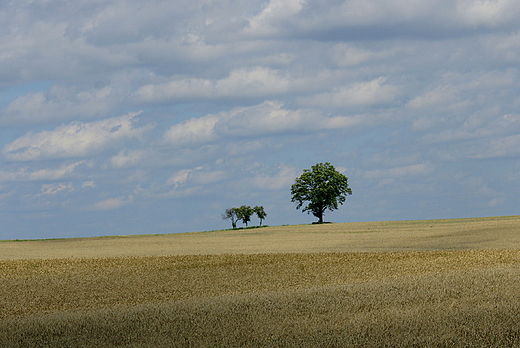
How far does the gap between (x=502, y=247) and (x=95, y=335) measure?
28404mm

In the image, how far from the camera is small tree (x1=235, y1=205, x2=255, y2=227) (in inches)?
4060

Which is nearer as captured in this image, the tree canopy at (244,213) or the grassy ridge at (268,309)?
the grassy ridge at (268,309)

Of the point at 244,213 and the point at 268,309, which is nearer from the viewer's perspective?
the point at 268,309

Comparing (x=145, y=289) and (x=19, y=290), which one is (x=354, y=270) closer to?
(x=145, y=289)

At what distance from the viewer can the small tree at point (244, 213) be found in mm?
103125

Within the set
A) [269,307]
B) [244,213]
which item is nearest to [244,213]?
[244,213]

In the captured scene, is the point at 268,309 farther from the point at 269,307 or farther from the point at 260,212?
the point at 260,212

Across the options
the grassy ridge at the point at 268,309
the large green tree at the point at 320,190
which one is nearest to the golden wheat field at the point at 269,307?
the grassy ridge at the point at 268,309

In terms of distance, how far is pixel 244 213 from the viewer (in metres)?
104

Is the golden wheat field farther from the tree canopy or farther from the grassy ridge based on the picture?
the tree canopy

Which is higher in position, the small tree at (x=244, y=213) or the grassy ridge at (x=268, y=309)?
the small tree at (x=244, y=213)

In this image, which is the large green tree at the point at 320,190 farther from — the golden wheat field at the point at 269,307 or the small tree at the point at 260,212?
the golden wheat field at the point at 269,307

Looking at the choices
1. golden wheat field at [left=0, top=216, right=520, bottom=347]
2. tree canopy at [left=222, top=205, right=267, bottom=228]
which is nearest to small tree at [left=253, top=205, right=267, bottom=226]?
tree canopy at [left=222, top=205, right=267, bottom=228]

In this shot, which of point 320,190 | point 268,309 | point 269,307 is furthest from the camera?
point 320,190
